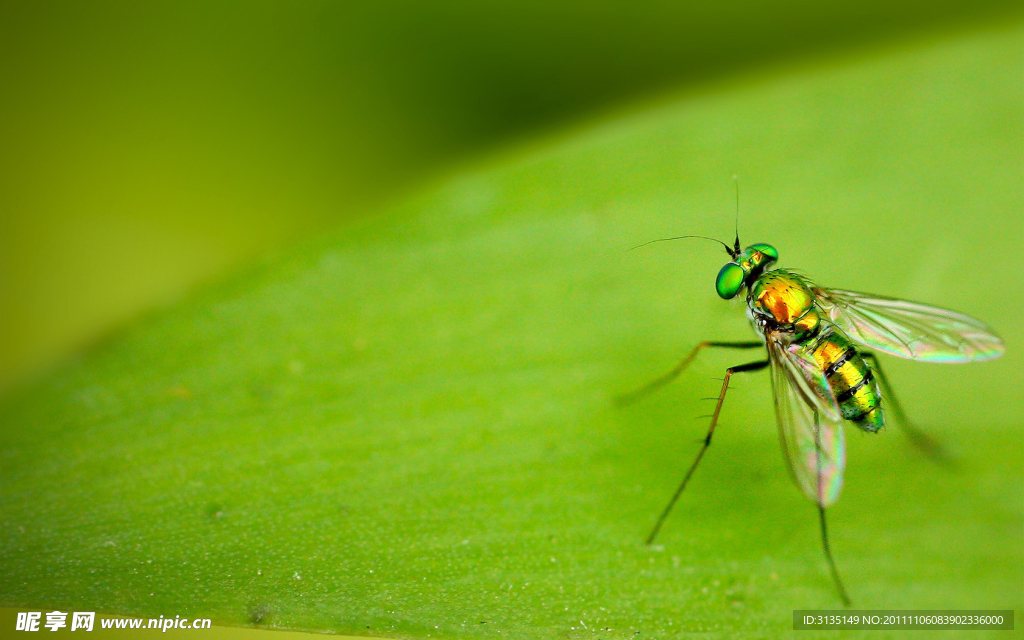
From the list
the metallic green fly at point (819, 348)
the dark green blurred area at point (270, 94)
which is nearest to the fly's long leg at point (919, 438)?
the metallic green fly at point (819, 348)

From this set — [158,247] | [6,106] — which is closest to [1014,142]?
[158,247]

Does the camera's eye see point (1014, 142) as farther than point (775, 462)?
Yes

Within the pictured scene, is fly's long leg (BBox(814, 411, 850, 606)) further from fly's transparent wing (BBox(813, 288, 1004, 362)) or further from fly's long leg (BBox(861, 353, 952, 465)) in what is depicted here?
fly's transparent wing (BBox(813, 288, 1004, 362))

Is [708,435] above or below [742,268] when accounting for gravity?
below

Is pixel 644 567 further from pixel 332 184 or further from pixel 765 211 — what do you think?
pixel 332 184

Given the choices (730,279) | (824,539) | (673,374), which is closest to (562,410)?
(673,374)

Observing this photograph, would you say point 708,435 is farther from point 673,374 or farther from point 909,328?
point 909,328
